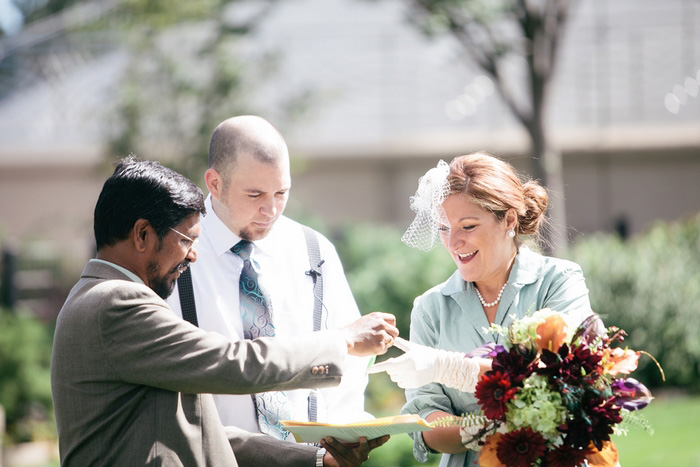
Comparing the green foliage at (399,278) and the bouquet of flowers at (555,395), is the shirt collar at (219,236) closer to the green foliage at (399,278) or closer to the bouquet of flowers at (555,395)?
the bouquet of flowers at (555,395)

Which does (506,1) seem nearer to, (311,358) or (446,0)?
(446,0)

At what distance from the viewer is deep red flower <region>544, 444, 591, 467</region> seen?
104 inches

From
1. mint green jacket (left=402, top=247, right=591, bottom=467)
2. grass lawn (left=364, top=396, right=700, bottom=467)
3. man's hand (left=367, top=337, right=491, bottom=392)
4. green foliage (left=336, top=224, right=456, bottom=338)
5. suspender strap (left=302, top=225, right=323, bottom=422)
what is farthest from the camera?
green foliage (left=336, top=224, right=456, bottom=338)

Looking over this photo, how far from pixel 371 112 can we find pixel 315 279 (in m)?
14.1

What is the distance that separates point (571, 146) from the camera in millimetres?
16766

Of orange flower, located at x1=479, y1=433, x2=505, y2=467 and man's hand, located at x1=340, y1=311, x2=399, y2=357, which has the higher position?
man's hand, located at x1=340, y1=311, x2=399, y2=357

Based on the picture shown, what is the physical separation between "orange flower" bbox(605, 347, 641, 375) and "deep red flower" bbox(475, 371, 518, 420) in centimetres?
32

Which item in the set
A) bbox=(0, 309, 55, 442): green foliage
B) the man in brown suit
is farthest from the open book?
bbox=(0, 309, 55, 442): green foliage

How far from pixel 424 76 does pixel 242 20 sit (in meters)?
4.93

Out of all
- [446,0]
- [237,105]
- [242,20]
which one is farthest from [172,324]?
[242,20]

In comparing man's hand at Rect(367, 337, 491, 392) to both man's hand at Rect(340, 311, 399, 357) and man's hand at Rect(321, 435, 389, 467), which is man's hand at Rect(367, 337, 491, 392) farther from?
man's hand at Rect(321, 435, 389, 467)

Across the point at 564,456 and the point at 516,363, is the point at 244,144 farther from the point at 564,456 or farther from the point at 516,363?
the point at 564,456

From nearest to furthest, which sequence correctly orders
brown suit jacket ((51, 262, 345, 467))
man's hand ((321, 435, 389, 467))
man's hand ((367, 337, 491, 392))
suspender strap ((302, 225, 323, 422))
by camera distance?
1. brown suit jacket ((51, 262, 345, 467))
2. man's hand ((367, 337, 491, 392))
3. man's hand ((321, 435, 389, 467))
4. suspender strap ((302, 225, 323, 422))

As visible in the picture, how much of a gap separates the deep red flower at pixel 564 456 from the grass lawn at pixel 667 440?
16.2 ft
